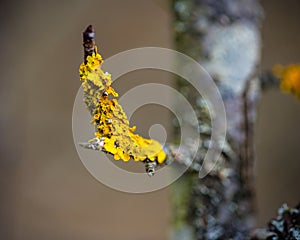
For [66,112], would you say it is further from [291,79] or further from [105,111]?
[105,111]

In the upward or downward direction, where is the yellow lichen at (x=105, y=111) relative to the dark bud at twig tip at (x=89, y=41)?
downward

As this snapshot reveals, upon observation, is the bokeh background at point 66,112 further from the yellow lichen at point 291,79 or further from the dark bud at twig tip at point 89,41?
the dark bud at twig tip at point 89,41

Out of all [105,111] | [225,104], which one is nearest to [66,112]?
[225,104]

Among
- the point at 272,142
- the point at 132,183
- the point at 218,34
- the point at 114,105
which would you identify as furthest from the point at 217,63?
the point at 272,142

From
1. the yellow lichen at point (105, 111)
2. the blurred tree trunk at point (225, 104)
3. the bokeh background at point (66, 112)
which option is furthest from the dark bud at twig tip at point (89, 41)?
the bokeh background at point (66, 112)

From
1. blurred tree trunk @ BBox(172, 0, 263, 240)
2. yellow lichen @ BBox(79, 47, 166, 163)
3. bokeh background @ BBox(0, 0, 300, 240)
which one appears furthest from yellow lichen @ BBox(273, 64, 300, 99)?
bokeh background @ BBox(0, 0, 300, 240)

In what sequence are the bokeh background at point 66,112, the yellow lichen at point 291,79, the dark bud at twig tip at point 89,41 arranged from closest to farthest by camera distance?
1. the dark bud at twig tip at point 89,41
2. the yellow lichen at point 291,79
3. the bokeh background at point 66,112

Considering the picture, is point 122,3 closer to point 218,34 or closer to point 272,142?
point 272,142
